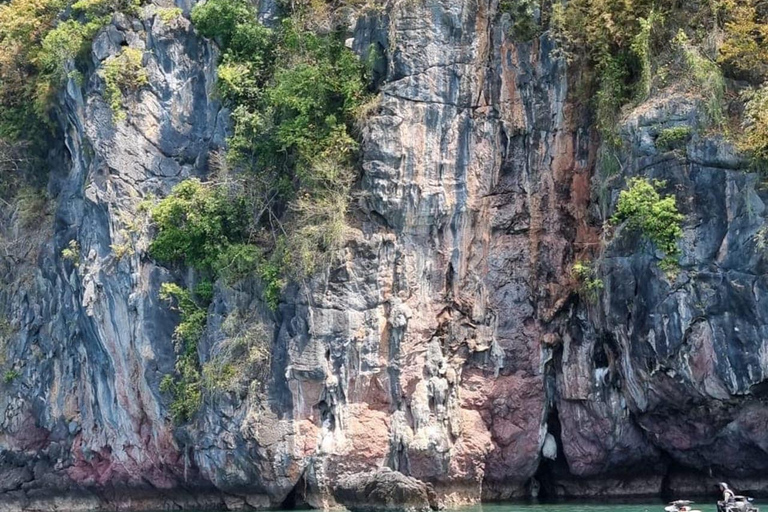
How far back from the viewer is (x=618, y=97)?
22.6 m

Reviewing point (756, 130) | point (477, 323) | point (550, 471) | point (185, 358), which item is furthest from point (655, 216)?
point (185, 358)

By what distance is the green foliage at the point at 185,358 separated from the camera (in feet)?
78.3

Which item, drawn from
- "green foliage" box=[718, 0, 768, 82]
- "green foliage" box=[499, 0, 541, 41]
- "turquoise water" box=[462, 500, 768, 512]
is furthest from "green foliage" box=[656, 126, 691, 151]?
"turquoise water" box=[462, 500, 768, 512]

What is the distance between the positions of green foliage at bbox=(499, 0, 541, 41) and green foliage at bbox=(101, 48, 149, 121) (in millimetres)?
7423

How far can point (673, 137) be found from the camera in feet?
69.7

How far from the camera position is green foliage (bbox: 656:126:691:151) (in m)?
21.2

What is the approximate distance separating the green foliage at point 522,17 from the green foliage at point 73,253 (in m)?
10.0

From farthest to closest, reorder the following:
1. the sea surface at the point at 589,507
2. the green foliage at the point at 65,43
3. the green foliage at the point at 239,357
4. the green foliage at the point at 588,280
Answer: the green foliage at the point at 65,43, the green foliage at the point at 239,357, the green foliage at the point at 588,280, the sea surface at the point at 589,507

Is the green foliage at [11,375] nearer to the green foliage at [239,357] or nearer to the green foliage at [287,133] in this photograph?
the green foliage at [239,357]

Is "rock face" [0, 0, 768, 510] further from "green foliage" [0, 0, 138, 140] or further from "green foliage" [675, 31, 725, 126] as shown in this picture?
"green foliage" [0, 0, 138, 140]

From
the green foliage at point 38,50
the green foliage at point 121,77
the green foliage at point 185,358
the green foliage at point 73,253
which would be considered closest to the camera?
the green foliage at point 185,358

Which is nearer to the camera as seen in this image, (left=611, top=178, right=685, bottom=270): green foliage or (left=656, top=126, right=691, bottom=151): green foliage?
(left=611, top=178, right=685, bottom=270): green foliage

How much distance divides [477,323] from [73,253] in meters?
8.84

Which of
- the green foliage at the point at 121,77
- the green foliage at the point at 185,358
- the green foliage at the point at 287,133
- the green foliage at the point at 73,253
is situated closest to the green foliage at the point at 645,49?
the green foliage at the point at 287,133
